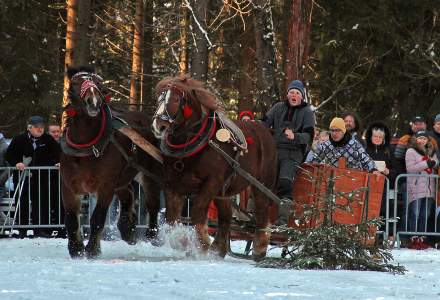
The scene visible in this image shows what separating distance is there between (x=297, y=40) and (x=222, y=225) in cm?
759

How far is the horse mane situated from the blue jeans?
4724 millimetres

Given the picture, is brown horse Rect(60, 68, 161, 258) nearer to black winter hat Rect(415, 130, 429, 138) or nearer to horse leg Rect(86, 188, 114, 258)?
horse leg Rect(86, 188, 114, 258)

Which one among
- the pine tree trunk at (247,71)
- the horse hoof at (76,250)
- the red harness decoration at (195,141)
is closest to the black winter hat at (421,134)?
the red harness decoration at (195,141)

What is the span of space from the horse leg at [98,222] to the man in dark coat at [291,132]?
2.11m

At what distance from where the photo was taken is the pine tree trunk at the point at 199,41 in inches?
834

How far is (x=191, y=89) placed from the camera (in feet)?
39.2

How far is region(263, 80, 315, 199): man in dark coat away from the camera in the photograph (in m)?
12.9

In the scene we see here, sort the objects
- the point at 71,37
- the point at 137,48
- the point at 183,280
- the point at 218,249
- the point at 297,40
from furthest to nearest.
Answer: the point at 137,48
the point at 71,37
the point at 297,40
the point at 218,249
the point at 183,280

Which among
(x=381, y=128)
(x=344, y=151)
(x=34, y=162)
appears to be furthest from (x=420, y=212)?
(x=34, y=162)

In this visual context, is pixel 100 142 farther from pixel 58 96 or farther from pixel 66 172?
pixel 58 96

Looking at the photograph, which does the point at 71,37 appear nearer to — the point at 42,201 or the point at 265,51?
the point at 265,51

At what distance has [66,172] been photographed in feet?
38.5

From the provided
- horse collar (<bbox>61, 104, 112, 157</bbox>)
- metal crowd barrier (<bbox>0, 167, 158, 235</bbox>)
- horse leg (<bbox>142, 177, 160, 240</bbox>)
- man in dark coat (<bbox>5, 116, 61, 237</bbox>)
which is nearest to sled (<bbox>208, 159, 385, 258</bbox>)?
horse leg (<bbox>142, 177, 160, 240</bbox>)

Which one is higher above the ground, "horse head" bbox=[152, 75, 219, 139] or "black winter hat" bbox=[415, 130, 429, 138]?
"horse head" bbox=[152, 75, 219, 139]
